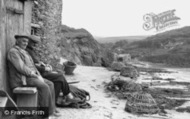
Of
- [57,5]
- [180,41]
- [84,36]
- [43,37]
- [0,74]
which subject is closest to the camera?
[0,74]

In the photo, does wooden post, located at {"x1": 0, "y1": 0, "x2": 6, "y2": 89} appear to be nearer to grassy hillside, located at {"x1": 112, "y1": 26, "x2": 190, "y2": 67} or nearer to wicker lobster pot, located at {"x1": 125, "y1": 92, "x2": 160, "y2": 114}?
wicker lobster pot, located at {"x1": 125, "y1": 92, "x2": 160, "y2": 114}

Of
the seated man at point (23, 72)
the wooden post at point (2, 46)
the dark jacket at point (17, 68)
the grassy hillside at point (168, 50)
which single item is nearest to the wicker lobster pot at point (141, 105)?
the seated man at point (23, 72)

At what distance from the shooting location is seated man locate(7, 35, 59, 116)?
477cm

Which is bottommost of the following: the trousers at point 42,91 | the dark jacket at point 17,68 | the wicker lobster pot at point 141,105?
the wicker lobster pot at point 141,105

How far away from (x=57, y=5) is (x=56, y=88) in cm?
608

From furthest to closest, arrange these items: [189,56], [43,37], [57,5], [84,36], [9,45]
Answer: [189,56] → [84,36] → [57,5] → [43,37] → [9,45]

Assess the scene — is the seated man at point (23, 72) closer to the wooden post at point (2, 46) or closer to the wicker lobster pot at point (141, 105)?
the wooden post at point (2, 46)

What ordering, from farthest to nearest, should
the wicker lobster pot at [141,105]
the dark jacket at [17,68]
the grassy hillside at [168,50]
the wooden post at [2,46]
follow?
1. the grassy hillside at [168,50]
2. the wicker lobster pot at [141,105]
3. the dark jacket at [17,68]
4. the wooden post at [2,46]

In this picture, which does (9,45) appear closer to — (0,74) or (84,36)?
(0,74)

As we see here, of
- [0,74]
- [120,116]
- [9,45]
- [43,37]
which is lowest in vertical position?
[120,116]

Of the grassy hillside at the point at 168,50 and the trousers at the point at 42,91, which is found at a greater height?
the grassy hillside at the point at 168,50

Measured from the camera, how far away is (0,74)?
4469mm

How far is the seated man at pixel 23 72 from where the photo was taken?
4.77m

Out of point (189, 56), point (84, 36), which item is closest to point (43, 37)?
point (84, 36)
